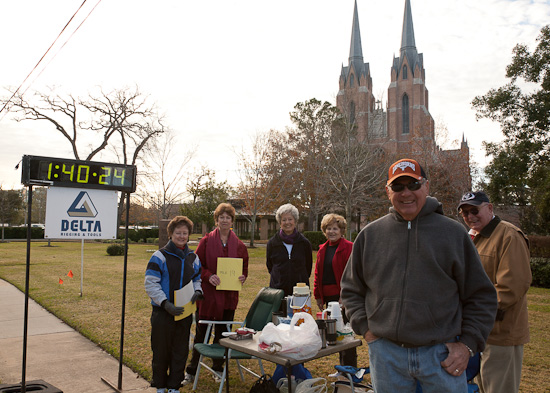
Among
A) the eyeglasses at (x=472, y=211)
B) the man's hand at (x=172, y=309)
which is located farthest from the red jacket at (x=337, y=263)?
the eyeglasses at (x=472, y=211)

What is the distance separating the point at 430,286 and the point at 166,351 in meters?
3.11

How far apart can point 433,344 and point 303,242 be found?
10.6ft

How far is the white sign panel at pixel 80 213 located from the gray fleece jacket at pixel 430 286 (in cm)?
355

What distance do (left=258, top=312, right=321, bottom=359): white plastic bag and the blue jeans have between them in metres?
0.96

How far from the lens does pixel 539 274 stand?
13.8 meters

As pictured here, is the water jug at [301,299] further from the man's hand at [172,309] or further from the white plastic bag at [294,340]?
the man's hand at [172,309]

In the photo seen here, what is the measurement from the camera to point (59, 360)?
18.5 feet

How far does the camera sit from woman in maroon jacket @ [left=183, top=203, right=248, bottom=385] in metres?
5.01

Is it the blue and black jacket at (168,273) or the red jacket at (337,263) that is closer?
the blue and black jacket at (168,273)

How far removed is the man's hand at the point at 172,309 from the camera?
4.18m

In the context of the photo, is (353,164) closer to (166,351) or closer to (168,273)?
(168,273)

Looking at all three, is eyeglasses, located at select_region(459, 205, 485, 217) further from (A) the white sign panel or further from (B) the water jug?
(A) the white sign panel

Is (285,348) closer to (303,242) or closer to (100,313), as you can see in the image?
(303,242)

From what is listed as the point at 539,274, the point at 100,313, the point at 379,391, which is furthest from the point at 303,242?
the point at 539,274
